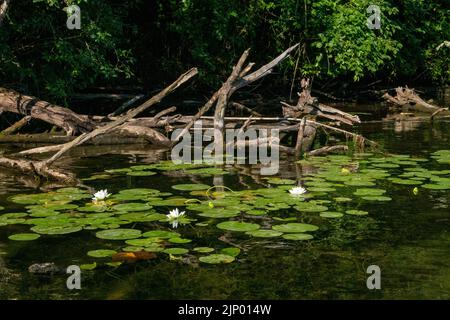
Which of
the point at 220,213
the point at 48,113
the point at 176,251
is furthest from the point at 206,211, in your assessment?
the point at 48,113

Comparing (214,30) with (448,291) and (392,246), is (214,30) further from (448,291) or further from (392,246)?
(448,291)

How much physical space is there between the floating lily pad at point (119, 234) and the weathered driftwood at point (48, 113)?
17.0ft

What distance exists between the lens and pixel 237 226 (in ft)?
17.2

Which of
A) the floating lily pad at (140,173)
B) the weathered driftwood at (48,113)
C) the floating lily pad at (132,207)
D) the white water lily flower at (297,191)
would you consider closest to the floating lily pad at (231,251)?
the floating lily pad at (132,207)

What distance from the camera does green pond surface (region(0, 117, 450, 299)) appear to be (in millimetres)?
4066

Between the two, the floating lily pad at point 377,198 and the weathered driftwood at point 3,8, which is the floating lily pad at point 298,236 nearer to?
the floating lily pad at point 377,198

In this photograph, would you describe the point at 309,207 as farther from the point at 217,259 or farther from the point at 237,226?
the point at 217,259

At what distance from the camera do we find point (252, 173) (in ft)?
25.6

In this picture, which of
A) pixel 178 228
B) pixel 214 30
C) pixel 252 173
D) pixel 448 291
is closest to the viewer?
pixel 448 291

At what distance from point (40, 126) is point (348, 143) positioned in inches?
220

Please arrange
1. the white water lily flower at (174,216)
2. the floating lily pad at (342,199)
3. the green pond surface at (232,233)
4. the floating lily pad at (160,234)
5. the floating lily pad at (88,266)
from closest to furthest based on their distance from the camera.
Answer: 1. the green pond surface at (232,233)
2. the floating lily pad at (88,266)
3. the floating lily pad at (160,234)
4. the white water lily flower at (174,216)
5. the floating lily pad at (342,199)

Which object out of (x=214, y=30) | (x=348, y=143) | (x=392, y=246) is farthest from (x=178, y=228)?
(x=214, y=30)

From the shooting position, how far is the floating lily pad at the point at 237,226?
16.9 ft

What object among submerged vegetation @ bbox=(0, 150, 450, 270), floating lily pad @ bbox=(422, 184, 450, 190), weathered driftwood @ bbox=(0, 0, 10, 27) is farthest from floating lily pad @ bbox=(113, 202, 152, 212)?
weathered driftwood @ bbox=(0, 0, 10, 27)
